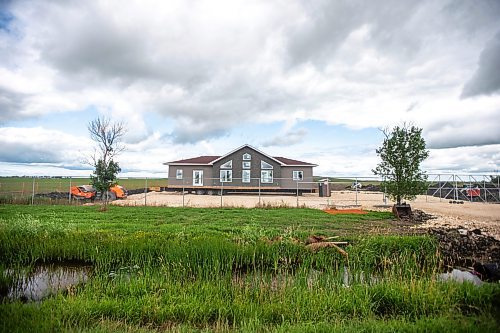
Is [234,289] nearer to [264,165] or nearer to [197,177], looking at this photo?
[264,165]

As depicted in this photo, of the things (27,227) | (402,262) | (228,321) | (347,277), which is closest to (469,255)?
(402,262)

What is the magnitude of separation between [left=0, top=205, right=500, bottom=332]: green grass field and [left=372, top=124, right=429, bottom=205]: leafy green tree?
8.60 meters

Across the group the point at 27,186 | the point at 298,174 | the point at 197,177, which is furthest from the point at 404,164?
the point at 27,186

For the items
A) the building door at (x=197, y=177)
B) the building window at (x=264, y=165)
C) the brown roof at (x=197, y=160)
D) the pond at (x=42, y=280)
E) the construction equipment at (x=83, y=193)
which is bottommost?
the pond at (x=42, y=280)

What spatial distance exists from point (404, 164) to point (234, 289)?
47.0 ft

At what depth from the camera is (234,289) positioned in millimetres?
5340

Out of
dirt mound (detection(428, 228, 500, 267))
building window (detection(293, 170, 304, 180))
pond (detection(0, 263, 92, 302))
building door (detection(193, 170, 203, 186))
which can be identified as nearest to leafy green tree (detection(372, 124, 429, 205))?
dirt mound (detection(428, 228, 500, 267))

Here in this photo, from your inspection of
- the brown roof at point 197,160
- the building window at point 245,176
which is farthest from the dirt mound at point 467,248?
the brown roof at point 197,160

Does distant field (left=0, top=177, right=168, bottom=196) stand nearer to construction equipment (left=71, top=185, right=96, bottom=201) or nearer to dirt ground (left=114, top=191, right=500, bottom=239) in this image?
construction equipment (left=71, top=185, right=96, bottom=201)

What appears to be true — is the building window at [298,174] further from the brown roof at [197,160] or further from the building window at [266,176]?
the brown roof at [197,160]

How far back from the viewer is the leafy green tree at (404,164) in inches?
648

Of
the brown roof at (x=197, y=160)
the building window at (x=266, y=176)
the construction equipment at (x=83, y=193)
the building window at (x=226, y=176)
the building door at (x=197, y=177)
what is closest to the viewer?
the construction equipment at (x=83, y=193)

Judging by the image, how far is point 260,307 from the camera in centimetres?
460

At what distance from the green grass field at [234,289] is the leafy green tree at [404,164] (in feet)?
28.2
